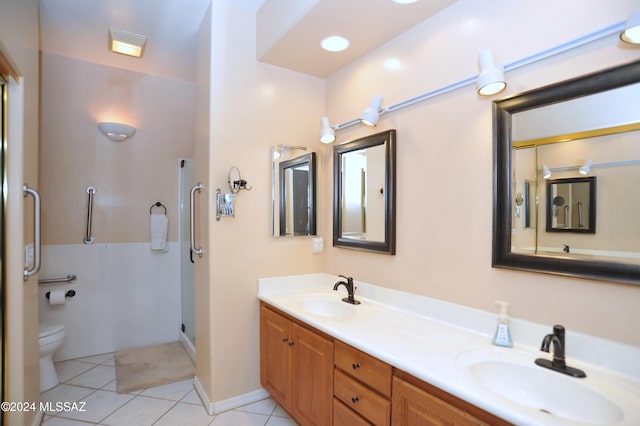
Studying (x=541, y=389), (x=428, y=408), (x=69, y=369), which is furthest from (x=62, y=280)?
(x=541, y=389)

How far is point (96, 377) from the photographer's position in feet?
8.83

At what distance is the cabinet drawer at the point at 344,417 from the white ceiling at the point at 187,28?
79.8 inches

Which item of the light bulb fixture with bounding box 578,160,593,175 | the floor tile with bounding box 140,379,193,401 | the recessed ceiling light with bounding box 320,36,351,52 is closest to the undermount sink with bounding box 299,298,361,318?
the floor tile with bounding box 140,379,193,401

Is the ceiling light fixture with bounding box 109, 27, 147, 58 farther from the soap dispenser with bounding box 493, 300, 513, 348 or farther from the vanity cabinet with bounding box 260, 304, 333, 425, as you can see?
the soap dispenser with bounding box 493, 300, 513, 348

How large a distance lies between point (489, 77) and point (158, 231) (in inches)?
126

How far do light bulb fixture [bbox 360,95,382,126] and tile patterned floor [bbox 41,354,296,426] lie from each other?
2.02m

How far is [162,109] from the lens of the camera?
335 centimetres

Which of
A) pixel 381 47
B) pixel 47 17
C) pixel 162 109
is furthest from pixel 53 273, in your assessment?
pixel 381 47

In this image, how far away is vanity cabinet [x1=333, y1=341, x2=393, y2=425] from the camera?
4.34 feet

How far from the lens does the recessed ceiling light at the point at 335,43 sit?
2014 mm

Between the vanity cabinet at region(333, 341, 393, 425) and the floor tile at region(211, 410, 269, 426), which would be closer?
the vanity cabinet at region(333, 341, 393, 425)

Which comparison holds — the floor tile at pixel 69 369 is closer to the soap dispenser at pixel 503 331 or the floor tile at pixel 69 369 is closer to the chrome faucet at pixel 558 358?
the soap dispenser at pixel 503 331

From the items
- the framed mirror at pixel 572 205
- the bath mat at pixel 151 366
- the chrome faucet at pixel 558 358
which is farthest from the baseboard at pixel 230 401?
the framed mirror at pixel 572 205

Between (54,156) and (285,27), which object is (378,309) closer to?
(285,27)
